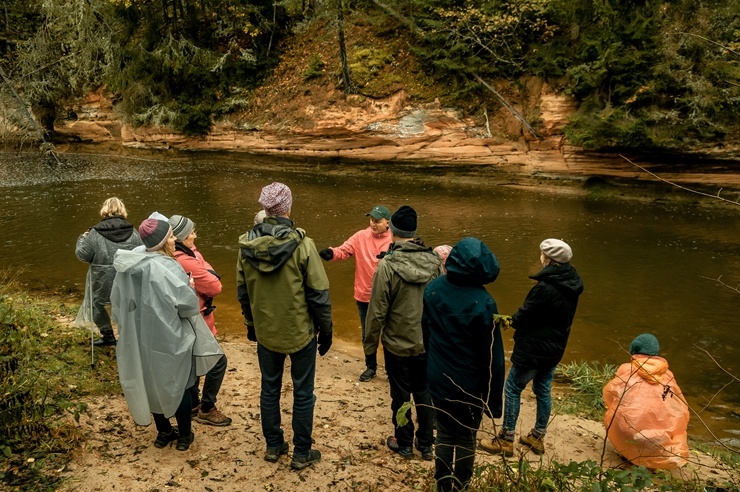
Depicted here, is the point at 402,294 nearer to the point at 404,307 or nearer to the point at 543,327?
the point at 404,307

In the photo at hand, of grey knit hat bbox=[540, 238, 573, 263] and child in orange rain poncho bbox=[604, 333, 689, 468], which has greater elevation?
grey knit hat bbox=[540, 238, 573, 263]

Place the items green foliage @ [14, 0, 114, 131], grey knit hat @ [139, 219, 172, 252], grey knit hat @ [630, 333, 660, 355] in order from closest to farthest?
1. grey knit hat @ [139, 219, 172, 252]
2. grey knit hat @ [630, 333, 660, 355]
3. green foliage @ [14, 0, 114, 131]

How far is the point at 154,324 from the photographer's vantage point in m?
3.60

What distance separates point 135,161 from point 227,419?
17657mm

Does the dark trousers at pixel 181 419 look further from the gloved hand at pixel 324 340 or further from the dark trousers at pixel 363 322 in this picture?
the dark trousers at pixel 363 322

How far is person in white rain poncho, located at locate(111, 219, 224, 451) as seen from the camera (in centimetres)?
357

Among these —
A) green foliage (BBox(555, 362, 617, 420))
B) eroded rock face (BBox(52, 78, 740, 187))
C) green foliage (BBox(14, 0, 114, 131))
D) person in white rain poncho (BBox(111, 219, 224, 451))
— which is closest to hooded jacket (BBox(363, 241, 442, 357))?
person in white rain poncho (BBox(111, 219, 224, 451))

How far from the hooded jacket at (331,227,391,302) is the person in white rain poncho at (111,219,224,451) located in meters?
1.84

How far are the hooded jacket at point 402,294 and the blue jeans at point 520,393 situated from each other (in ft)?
3.09

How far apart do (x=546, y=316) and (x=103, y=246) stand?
4.25 m

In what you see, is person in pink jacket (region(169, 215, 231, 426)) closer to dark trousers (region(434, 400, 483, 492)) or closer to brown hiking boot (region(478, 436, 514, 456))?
dark trousers (region(434, 400, 483, 492))

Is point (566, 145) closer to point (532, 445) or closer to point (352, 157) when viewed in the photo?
point (352, 157)

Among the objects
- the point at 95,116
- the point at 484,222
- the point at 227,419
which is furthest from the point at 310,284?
the point at 95,116

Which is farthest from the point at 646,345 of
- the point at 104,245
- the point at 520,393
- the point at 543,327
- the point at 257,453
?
the point at 104,245
